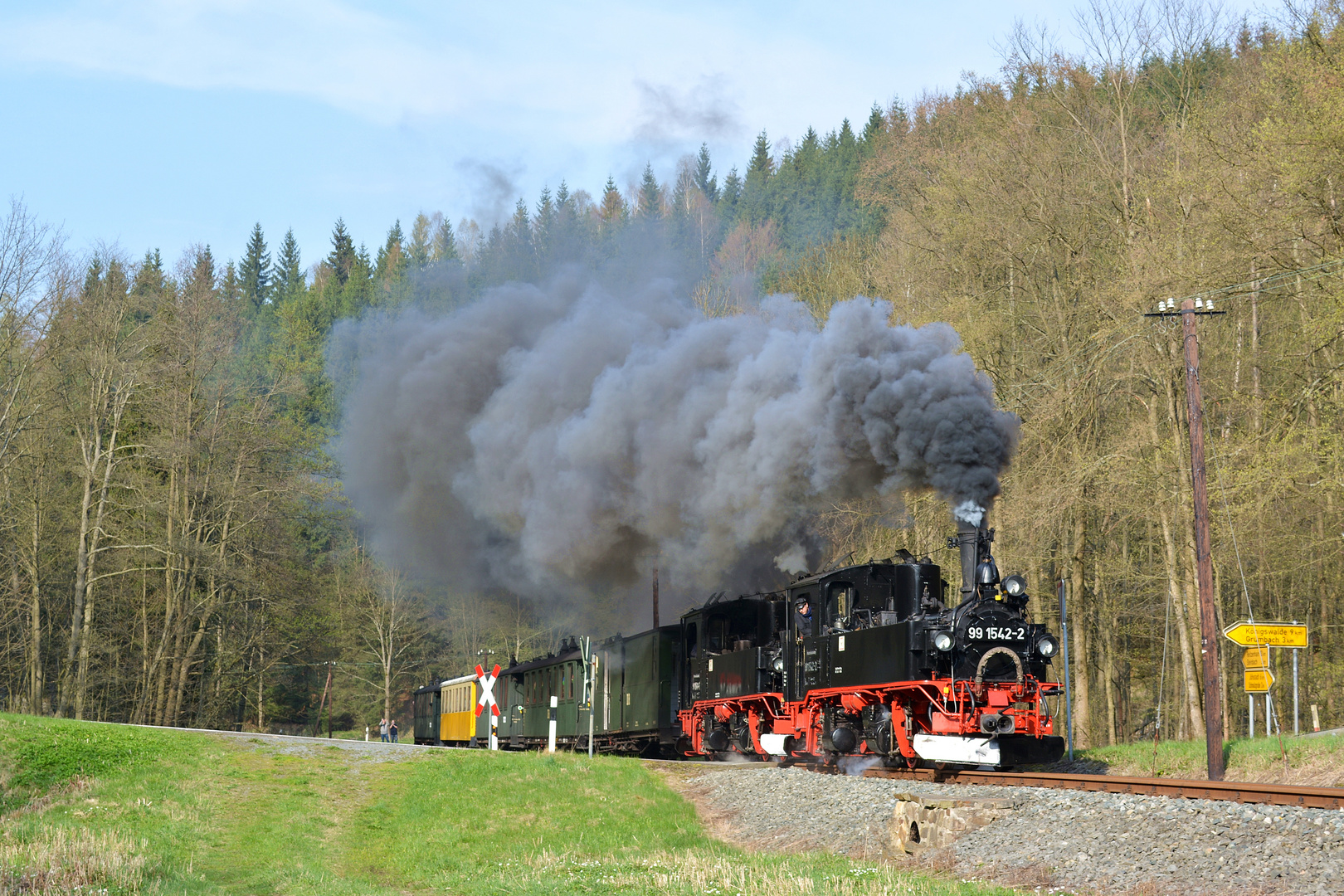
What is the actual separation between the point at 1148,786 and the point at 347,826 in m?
10.2

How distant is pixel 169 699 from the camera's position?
38.7 meters

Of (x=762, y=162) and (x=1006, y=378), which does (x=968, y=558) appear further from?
(x=762, y=162)

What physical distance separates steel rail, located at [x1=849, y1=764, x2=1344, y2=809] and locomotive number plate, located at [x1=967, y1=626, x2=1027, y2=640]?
173cm

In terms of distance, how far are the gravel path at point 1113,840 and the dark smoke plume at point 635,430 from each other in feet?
16.5

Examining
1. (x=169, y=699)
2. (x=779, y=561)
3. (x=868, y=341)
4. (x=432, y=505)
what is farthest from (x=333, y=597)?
(x=868, y=341)

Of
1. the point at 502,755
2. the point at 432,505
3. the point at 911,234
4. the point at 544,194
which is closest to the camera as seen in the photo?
the point at 502,755

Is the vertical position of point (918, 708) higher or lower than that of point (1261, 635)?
lower

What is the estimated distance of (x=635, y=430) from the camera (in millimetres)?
20234

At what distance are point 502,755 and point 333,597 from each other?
37.7 m

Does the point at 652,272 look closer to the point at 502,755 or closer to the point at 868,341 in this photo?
the point at 868,341

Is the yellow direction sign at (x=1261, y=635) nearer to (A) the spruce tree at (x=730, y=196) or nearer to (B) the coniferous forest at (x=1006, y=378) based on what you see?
(B) the coniferous forest at (x=1006, y=378)

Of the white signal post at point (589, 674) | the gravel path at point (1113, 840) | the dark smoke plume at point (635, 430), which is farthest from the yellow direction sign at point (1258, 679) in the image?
the white signal post at point (589, 674)

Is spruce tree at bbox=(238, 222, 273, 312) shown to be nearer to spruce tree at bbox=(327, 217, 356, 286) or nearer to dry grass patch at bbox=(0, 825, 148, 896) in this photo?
spruce tree at bbox=(327, 217, 356, 286)

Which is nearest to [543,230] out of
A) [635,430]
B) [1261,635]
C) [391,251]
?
[635,430]
